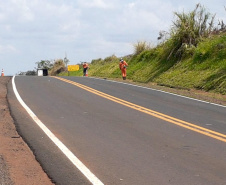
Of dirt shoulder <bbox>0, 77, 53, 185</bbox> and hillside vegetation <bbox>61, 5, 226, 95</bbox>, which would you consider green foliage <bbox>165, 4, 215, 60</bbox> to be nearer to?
hillside vegetation <bbox>61, 5, 226, 95</bbox>

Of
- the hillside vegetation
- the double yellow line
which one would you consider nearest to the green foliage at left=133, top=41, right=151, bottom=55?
the hillside vegetation

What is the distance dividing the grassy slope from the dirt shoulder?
554 inches

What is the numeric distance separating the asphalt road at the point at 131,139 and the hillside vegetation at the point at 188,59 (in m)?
8.49

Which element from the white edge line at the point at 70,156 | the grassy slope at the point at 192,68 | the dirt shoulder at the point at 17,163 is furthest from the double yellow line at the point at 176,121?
the grassy slope at the point at 192,68

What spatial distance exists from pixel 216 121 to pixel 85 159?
5.66 metres

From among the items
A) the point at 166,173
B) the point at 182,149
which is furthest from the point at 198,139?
the point at 166,173

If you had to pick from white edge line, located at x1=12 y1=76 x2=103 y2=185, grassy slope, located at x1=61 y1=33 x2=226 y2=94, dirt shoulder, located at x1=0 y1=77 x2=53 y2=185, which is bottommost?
dirt shoulder, located at x1=0 y1=77 x2=53 y2=185

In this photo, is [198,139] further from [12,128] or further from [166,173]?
[12,128]

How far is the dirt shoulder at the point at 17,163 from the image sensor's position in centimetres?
663

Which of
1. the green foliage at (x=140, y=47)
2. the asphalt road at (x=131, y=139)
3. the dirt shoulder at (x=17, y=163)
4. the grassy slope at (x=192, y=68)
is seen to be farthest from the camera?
the green foliage at (x=140, y=47)

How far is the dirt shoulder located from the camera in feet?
21.8

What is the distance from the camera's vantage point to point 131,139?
9.62 meters

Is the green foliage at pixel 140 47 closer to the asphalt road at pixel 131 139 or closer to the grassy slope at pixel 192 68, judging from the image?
the grassy slope at pixel 192 68

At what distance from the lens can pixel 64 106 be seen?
49.3 feet
